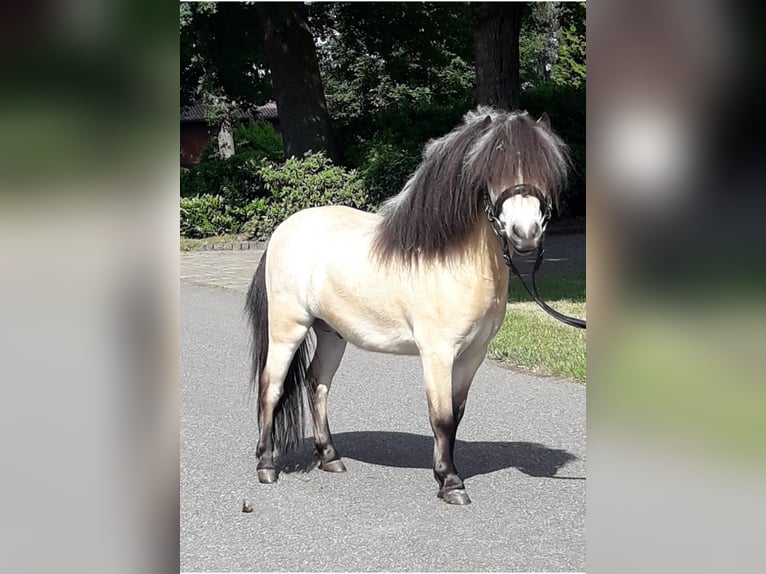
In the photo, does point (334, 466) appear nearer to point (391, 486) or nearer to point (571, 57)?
point (391, 486)

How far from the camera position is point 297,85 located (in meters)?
18.1

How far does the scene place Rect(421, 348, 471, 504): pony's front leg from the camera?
4.27 meters

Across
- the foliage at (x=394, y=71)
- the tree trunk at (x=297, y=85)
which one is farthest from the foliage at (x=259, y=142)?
the foliage at (x=394, y=71)

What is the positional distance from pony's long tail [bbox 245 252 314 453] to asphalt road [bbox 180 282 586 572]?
8.2 inches

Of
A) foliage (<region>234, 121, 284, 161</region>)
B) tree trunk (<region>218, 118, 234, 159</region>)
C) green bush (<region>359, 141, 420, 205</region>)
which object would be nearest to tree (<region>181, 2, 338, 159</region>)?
foliage (<region>234, 121, 284, 161</region>)

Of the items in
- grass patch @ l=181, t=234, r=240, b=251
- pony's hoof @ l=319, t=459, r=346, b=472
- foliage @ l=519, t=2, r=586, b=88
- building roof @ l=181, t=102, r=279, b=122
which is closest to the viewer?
pony's hoof @ l=319, t=459, r=346, b=472

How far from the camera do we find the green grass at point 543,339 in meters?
7.41

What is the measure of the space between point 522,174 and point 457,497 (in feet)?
5.11

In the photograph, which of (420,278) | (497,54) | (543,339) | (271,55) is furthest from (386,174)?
(420,278)

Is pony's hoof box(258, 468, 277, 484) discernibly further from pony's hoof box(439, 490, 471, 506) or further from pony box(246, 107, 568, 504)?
pony's hoof box(439, 490, 471, 506)

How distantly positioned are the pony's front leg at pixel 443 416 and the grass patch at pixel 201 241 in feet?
43.3
